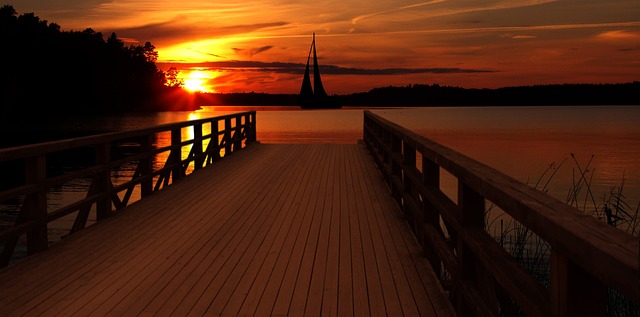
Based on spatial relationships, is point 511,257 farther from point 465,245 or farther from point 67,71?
point 67,71

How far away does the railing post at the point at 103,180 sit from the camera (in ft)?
26.4

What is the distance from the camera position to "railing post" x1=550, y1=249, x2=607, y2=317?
202cm

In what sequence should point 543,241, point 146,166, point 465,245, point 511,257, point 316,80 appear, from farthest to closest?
1. point 316,80
2. point 543,241
3. point 146,166
4. point 465,245
5. point 511,257

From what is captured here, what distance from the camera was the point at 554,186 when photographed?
2666 cm

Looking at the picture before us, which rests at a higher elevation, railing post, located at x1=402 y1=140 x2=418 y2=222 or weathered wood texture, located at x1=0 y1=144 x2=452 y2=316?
railing post, located at x1=402 y1=140 x2=418 y2=222

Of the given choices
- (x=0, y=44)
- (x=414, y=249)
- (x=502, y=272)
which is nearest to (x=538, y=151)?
(x=414, y=249)

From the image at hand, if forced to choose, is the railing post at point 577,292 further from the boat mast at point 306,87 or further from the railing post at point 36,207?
the boat mast at point 306,87

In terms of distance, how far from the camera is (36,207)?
6.24 m

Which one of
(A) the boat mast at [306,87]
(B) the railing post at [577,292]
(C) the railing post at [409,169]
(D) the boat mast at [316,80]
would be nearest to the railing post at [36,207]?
(C) the railing post at [409,169]

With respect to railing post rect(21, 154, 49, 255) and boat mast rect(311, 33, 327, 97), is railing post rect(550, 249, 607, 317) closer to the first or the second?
railing post rect(21, 154, 49, 255)

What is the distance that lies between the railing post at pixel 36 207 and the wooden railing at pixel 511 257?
344 cm

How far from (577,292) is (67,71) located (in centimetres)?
10316

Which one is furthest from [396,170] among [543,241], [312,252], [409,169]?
[543,241]

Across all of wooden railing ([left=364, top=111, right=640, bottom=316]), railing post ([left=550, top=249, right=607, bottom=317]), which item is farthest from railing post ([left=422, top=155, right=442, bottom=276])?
railing post ([left=550, top=249, right=607, bottom=317])
